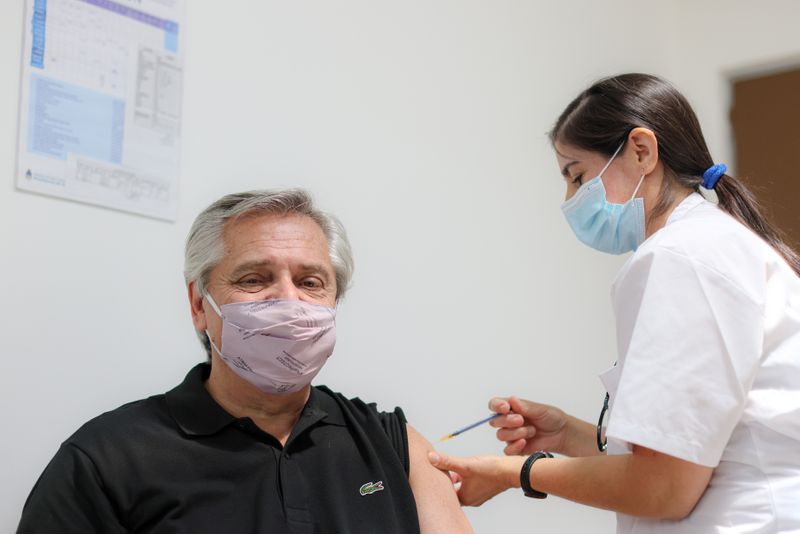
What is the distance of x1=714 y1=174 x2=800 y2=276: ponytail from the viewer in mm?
1729

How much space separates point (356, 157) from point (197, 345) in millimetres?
735

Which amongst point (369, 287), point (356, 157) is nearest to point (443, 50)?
point (356, 157)

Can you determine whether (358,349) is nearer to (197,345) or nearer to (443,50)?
(197,345)

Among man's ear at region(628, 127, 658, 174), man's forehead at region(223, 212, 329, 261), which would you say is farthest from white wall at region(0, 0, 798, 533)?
man's ear at region(628, 127, 658, 174)

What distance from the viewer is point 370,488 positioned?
1.97 m

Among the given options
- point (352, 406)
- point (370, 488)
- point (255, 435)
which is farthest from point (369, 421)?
point (255, 435)

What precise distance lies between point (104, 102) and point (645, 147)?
1.15 metres

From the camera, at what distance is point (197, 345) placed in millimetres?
2262

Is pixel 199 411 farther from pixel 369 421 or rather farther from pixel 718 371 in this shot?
pixel 718 371

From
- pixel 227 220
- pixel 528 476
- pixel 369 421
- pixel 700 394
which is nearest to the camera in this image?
pixel 700 394

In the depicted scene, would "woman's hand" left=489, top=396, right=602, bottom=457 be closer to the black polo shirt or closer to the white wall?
the black polo shirt

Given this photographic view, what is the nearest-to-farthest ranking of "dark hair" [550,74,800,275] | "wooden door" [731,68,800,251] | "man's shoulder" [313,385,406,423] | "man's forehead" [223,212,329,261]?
"dark hair" [550,74,800,275], "man's forehead" [223,212,329,261], "man's shoulder" [313,385,406,423], "wooden door" [731,68,800,251]

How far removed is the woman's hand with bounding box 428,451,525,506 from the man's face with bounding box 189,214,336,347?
43cm

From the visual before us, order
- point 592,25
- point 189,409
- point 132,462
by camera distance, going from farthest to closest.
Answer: point 592,25, point 189,409, point 132,462
